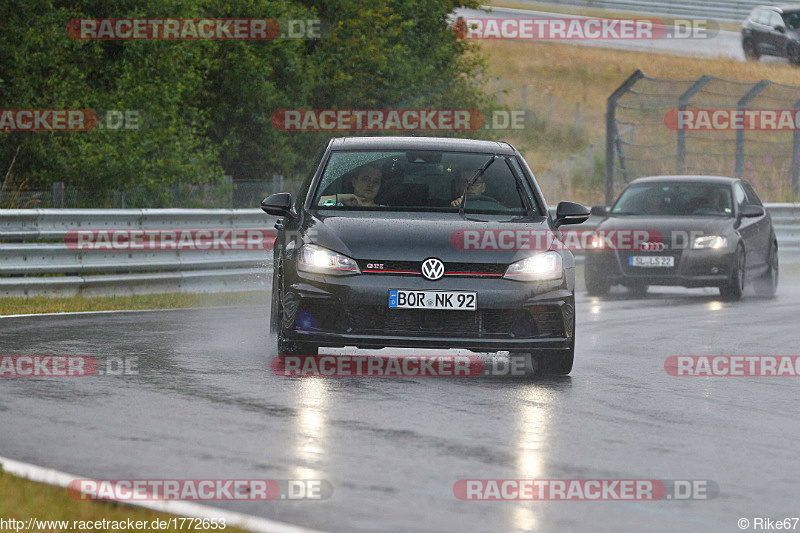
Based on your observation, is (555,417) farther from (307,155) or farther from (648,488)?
(307,155)

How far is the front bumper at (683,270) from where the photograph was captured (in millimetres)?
19062

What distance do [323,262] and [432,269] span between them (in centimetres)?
76

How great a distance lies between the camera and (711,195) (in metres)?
20.5

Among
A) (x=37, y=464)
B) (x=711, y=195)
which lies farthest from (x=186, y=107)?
(x=37, y=464)

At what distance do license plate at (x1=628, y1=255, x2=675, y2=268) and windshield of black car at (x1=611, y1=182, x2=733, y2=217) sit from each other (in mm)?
1139

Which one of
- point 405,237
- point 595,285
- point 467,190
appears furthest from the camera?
point 595,285

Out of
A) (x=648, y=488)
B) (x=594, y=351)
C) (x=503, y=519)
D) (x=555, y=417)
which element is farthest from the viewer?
(x=594, y=351)

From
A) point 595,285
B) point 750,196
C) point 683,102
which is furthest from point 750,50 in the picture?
point 595,285

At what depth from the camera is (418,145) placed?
11617 millimetres

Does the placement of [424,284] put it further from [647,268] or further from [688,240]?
[688,240]

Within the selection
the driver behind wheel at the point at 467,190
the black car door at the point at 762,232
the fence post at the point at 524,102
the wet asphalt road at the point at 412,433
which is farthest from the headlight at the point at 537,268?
the fence post at the point at 524,102

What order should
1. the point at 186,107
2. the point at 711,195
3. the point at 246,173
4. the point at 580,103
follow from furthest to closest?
the point at 580,103 < the point at 246,173 < the point at 186,107 < the point at 711,195

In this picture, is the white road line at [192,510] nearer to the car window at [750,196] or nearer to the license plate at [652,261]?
the license plate at [652,261]

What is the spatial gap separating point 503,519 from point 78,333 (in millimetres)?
7726
